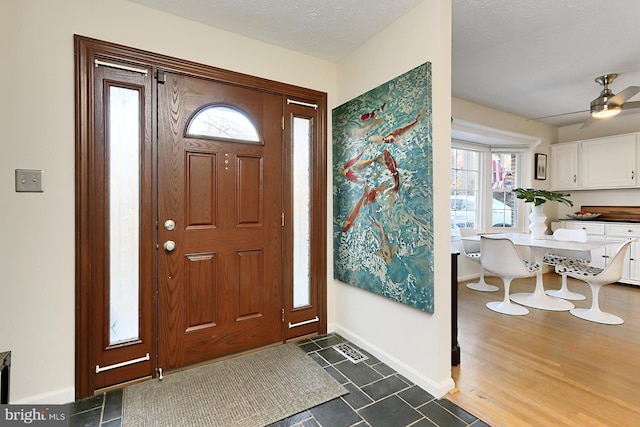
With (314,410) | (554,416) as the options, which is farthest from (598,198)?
(314,410)

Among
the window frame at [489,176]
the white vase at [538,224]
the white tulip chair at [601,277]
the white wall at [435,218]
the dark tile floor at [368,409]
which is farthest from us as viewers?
the window frame at [489,176]

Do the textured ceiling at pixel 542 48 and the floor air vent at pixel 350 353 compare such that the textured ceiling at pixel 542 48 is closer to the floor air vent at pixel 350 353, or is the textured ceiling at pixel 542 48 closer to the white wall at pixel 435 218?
the white wall at pixel 435 218

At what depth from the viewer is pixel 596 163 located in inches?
189

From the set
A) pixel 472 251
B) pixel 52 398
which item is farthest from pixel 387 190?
pixel 472 251

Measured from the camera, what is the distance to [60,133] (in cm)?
177

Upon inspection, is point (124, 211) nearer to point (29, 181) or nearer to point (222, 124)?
point (29, 181)

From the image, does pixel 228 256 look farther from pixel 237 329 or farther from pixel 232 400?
pixel 232 400

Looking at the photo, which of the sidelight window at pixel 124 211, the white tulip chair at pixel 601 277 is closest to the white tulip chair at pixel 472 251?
the white tulip chair at pixel 601 277

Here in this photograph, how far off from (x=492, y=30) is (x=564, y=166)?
160 inches

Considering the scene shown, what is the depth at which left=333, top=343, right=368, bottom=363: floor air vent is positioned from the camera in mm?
2303

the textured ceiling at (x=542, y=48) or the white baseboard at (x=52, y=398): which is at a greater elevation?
the textured ceiling at (x=542, y=48)

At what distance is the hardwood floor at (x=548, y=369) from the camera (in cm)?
170

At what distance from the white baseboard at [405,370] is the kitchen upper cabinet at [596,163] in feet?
15.8

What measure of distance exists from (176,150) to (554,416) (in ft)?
9.28
